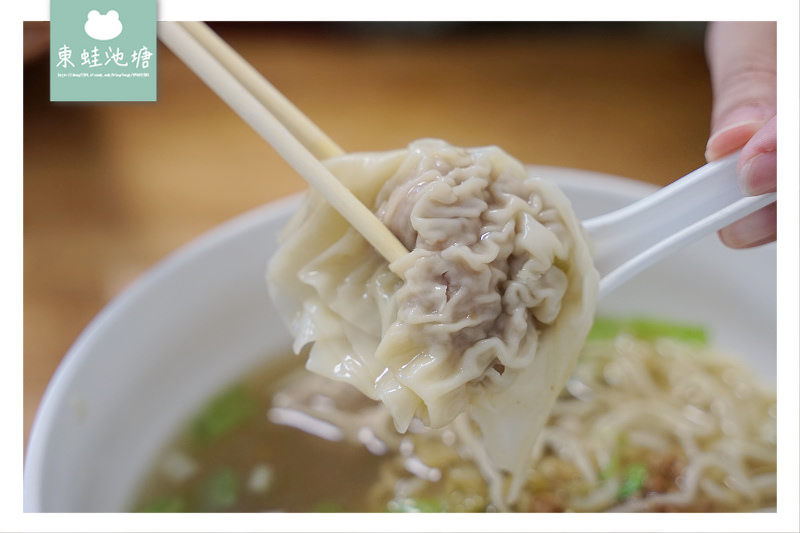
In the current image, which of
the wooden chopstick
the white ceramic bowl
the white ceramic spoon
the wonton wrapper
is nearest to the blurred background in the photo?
the white ceramic bowl

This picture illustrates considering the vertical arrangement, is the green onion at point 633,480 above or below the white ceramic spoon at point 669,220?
below

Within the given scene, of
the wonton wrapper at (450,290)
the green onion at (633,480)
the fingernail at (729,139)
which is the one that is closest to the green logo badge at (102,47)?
the wonton wrapper at (450,290)

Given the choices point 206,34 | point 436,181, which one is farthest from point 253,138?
point 436,181

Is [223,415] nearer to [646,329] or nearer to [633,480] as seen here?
[633,480]

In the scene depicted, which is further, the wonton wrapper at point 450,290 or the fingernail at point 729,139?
the fingernail at point 729,139

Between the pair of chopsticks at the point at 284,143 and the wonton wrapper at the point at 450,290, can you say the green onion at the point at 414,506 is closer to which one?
the wonton wrapper at the point at 450,290

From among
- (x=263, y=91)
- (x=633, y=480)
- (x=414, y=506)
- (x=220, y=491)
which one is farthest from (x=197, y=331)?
(x=633, y=480)
